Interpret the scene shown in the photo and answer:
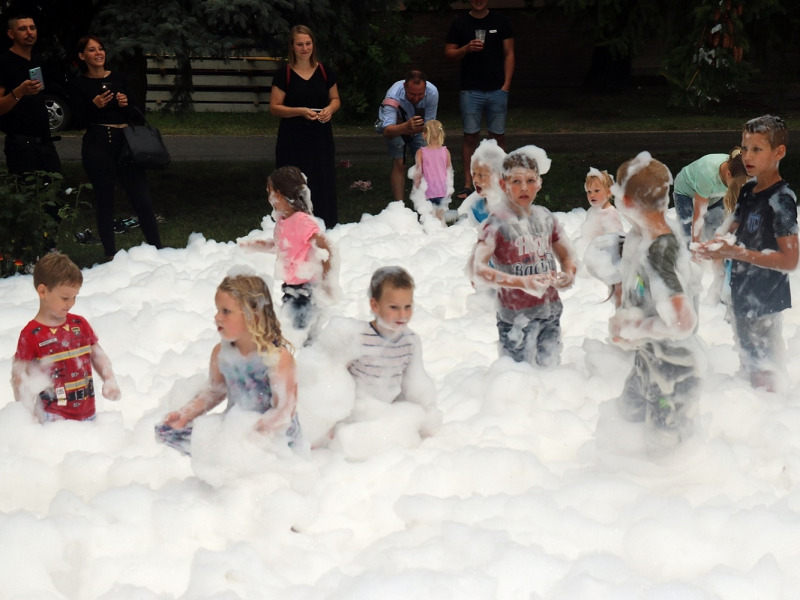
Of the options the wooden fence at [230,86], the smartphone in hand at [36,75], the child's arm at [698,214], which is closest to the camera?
the child's arm at [698,214]

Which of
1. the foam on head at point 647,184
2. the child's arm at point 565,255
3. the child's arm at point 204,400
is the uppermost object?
the foam on head at point 647,184

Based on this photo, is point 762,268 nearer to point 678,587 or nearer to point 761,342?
point 761,342

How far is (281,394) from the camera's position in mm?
3814

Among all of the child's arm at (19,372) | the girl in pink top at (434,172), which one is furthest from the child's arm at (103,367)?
the girl in pink top at (434,172)

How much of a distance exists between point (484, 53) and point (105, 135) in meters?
4.32

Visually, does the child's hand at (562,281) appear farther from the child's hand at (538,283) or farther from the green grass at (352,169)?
the green grass at (352,169)

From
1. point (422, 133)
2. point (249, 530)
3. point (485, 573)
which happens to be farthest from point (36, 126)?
point (485, 573)

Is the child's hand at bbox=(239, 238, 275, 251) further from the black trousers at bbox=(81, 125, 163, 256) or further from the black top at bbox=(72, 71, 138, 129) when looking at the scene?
the black top at bbox=(72, 71, 138, 129)

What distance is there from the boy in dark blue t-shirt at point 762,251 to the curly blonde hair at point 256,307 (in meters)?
2.04

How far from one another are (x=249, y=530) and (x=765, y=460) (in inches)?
84.2

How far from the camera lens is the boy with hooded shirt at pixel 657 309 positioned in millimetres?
3822

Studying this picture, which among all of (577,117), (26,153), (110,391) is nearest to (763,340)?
(110,391)

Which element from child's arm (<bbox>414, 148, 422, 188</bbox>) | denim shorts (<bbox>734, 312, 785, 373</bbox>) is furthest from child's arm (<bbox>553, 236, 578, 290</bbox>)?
child's arm (<bbox>414, 148, 422, 188</bbox>)

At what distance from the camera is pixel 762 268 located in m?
4.81
